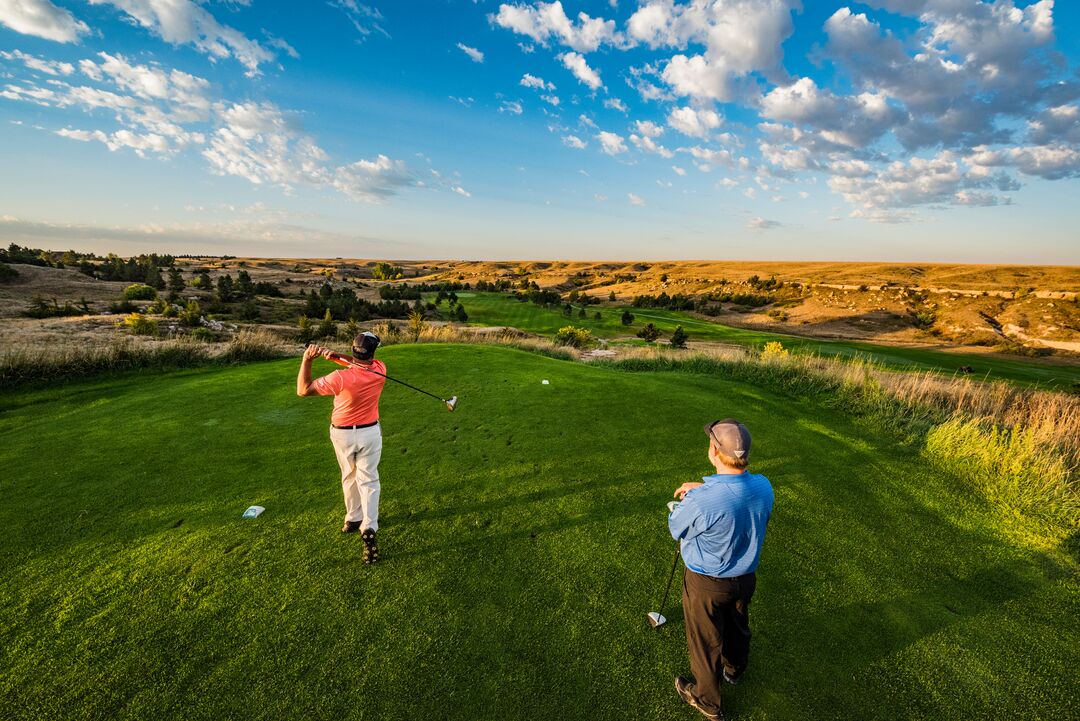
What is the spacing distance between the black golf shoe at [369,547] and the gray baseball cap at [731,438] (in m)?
3.75

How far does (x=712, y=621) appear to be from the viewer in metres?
3.11

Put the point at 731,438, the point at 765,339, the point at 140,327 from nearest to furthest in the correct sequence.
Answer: the point at 731,438 < the point at 140,327 < the point at 765,339

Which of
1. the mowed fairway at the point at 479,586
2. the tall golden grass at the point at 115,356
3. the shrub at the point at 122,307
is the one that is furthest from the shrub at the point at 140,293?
the mowed fairway at the point at 479,586

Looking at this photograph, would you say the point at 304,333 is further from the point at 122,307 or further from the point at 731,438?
the point at 731,438

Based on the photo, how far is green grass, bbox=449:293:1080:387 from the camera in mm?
24625

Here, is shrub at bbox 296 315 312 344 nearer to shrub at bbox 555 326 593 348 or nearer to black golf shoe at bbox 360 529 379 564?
shrub at bbox 555 326 593 348

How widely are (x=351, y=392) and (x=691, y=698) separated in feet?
13.8

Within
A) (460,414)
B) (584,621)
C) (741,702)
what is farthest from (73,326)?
(741,702)

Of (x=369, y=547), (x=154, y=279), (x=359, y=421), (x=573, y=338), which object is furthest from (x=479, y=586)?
(x=154, y=279)

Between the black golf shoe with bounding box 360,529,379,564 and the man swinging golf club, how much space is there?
322cm

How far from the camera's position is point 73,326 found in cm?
2139

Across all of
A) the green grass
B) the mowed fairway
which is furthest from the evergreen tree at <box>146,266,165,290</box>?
the mowed fairway

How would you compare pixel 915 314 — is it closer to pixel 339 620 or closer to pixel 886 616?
pixel 886 616

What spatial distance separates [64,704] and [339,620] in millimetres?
1756
